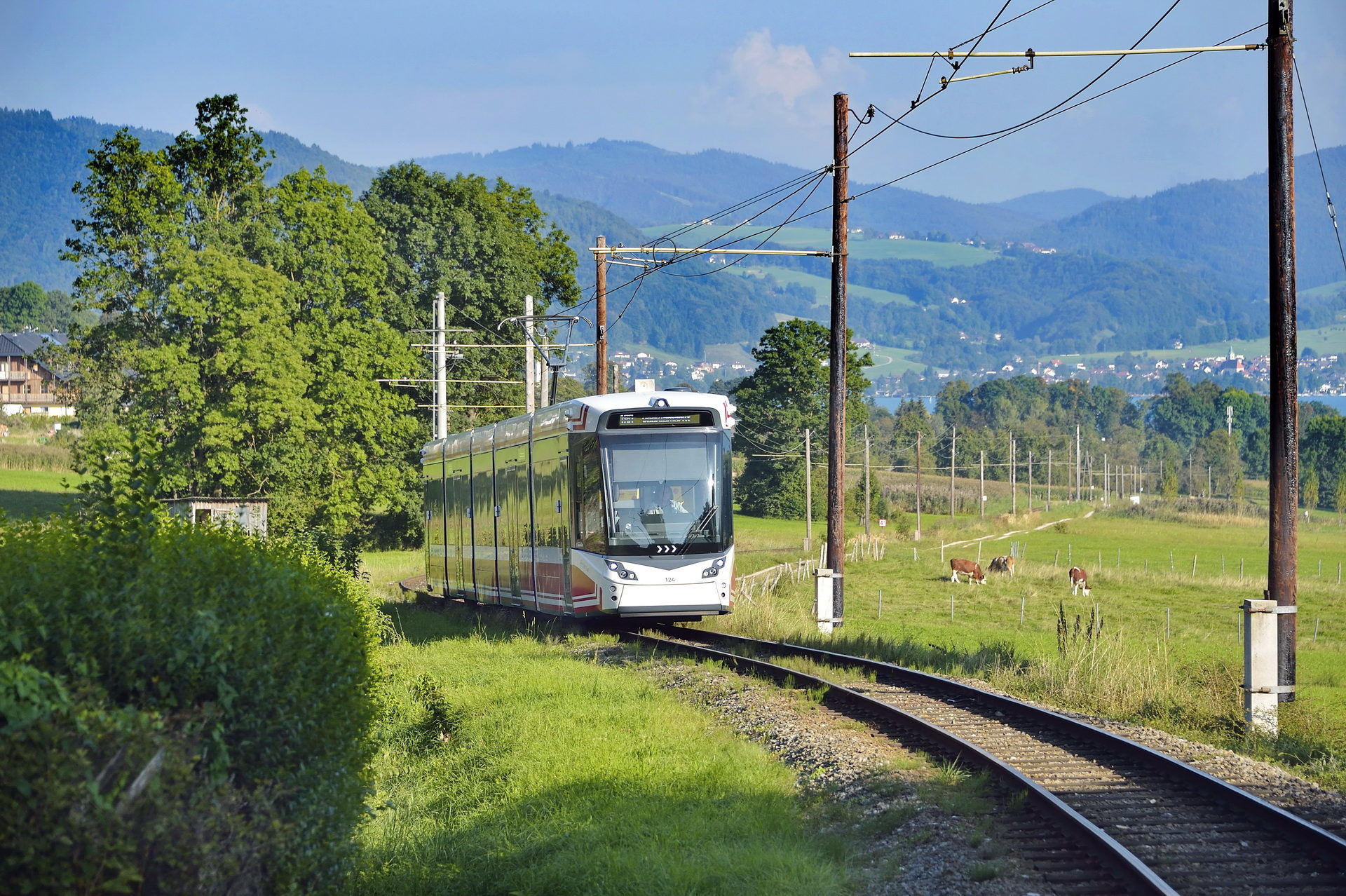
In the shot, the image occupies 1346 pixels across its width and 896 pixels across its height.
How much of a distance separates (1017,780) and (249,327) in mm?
40382

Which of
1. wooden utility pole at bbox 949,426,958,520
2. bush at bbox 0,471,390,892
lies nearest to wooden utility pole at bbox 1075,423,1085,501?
wooden utility pole at bbox 949,426,958,520

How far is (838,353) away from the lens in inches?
937

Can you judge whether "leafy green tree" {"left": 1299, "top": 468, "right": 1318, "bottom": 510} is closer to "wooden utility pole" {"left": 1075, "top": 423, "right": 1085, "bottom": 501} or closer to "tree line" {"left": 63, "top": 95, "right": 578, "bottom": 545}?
"wooden utility pole" {"left": 1075, "top": 423, "right": 1085, "bottom": 501}

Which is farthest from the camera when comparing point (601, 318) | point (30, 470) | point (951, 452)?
point (951, 452)

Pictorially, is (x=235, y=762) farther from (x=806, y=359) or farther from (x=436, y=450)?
(x=806, y=359)

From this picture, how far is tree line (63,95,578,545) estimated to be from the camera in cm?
4578

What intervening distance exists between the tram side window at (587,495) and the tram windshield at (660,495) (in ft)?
0.07

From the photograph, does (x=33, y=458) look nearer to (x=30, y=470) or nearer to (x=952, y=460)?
(x=30, y=470)

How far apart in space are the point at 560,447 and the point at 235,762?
14356mm

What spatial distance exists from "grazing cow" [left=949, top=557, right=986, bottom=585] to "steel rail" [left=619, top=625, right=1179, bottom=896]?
111ft

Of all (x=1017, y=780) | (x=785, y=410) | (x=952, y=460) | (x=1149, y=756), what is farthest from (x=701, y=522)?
(x=952, y=460)

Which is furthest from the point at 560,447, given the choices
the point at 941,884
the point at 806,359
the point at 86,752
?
the point at 806,359

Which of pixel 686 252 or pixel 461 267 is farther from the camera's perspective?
pixel 461 267

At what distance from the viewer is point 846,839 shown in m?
8.89
